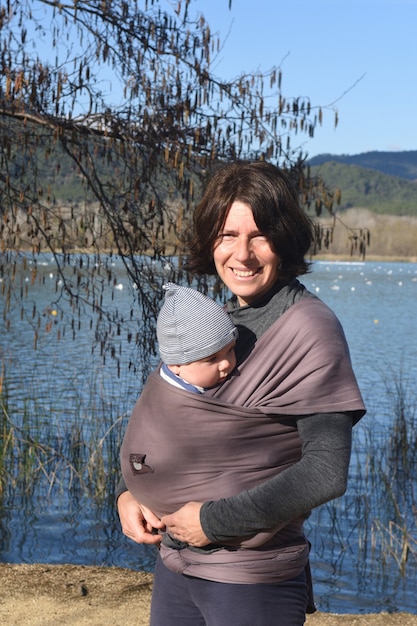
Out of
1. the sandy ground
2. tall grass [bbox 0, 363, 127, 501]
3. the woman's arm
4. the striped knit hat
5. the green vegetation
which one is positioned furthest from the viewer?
the green vegetation

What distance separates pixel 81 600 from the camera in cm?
418

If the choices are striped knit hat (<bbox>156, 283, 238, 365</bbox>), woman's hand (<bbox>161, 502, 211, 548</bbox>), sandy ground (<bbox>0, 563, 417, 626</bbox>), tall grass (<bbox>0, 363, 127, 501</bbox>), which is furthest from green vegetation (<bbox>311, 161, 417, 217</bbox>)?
woman's hand (<bbox>161, 502, 211, 548</bbox>)

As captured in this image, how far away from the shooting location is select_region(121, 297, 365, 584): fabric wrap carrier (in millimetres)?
1637

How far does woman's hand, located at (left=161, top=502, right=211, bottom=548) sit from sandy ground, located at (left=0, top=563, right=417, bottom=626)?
239cm

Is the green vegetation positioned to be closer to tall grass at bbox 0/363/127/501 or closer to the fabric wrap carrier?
tall grass at bbox 0/363/127/501

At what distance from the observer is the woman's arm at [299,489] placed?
1.59 m

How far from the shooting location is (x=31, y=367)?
1409cm

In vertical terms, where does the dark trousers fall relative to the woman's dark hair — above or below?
below

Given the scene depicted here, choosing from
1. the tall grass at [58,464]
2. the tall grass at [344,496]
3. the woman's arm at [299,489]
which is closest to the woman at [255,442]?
the woman's arm at [299,489]

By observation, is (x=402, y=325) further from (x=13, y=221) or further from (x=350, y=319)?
(x=13, y=221)

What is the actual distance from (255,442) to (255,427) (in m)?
0.04

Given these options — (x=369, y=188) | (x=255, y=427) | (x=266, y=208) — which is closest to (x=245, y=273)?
(x=266, y=208)

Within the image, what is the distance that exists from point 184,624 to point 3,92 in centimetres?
414

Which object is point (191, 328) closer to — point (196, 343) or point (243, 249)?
point (196, 343)
